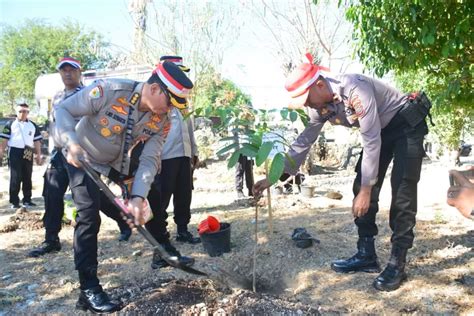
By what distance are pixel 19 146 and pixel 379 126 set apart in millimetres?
5787

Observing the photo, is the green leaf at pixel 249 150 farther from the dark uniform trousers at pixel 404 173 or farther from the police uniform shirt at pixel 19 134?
the police uniform shirt at pixel 19 134

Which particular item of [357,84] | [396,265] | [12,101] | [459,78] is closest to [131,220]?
[357,84]

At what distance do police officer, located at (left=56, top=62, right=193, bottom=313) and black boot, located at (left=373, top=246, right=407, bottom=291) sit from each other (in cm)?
162

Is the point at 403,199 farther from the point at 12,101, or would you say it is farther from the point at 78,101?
the point at 12,101

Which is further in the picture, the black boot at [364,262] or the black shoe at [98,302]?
the black boot at [364,262]

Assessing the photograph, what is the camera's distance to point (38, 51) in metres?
29.2

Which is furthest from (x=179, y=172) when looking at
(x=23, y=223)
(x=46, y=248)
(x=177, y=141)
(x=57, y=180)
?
(x=23, y=223)

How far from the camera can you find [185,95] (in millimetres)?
2443

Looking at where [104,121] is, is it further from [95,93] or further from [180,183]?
[180,183]

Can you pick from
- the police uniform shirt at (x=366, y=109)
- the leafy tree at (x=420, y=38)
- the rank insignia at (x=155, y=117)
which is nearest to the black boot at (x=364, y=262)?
the police uniform shirt at (x=366, y=109)

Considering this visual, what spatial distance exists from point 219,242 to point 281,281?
2.17 feet

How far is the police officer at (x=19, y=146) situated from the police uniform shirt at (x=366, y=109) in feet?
16.9

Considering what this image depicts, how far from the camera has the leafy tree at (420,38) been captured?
301cm

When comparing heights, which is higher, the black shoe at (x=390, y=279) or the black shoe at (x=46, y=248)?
the black shoe at (x=390, y=279)
